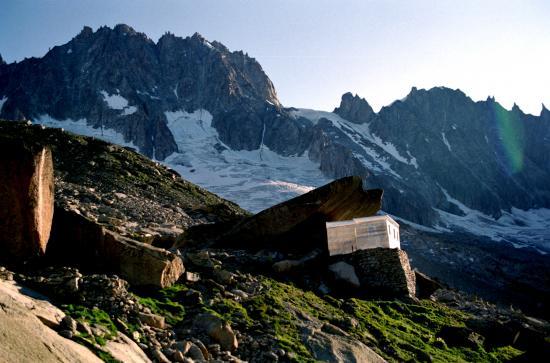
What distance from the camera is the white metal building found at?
2450 centimetres

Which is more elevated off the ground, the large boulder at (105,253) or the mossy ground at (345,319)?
the large boulder at (105,253)

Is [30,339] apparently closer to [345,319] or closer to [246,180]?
[345,319]

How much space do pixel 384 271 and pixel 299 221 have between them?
4843 millimetres

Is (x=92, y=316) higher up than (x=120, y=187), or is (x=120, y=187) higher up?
(x=120, y=187)

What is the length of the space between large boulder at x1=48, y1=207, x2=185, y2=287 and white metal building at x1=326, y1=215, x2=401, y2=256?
11.1 metres

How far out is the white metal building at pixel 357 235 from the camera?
24500 millimetres

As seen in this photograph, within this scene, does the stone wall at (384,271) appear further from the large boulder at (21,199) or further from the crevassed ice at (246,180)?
the crevassed ice at (246,180)

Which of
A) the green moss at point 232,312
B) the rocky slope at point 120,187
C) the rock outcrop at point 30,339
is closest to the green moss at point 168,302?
the green moss at point 232,312

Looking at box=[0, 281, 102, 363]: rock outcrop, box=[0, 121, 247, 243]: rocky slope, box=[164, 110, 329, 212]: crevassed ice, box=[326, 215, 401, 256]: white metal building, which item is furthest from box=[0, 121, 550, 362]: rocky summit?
→ box=[164, 110, 329, 212]: crevassed ice

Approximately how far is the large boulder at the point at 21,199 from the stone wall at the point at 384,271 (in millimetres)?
14302

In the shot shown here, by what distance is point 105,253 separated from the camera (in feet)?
46.8

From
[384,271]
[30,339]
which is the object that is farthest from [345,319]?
[30,339]

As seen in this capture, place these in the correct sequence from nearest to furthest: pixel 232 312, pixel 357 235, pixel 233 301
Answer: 1. pixel 232 312
2. pixel 233 301
3. pixel 357 235

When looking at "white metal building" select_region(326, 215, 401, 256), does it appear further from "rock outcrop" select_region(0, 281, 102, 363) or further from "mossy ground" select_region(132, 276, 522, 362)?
"rock outcrop" select_region(0, 281, 102, 363)
